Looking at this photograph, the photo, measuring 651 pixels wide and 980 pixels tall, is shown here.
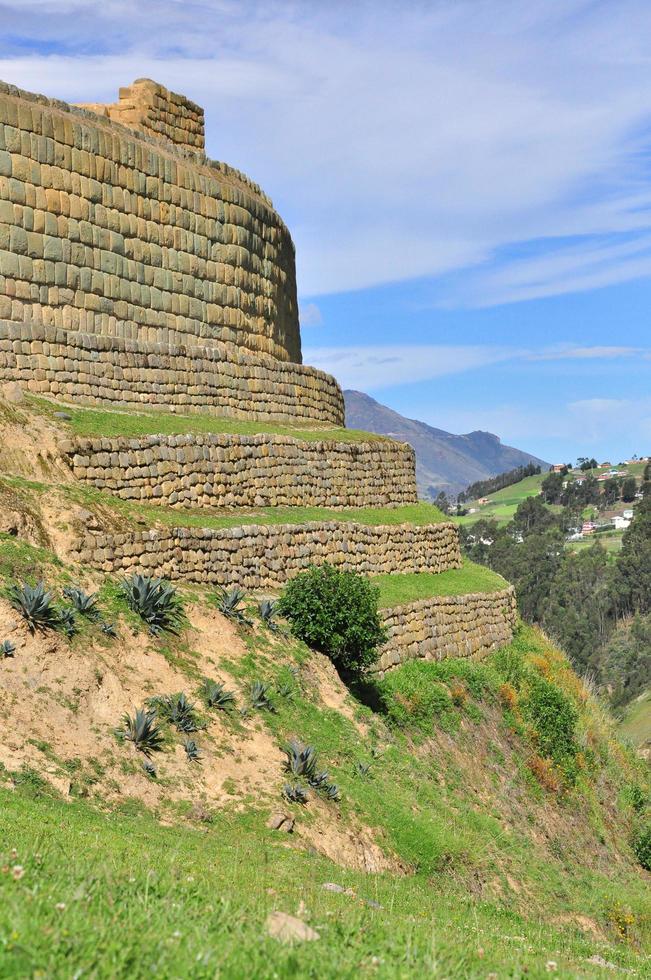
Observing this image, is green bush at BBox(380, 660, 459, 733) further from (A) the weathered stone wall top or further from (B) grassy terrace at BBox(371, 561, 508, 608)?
(A) the weathered stone wall top

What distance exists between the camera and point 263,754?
45.9 feet

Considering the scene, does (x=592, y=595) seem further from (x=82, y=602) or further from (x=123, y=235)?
(x=82, y=602)

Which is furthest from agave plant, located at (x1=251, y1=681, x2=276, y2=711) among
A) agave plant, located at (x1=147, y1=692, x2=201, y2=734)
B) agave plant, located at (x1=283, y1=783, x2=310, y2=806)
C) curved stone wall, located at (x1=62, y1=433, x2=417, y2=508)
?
curved stone wall, located at (x1=62, y1=433, x2=417, y2=508)

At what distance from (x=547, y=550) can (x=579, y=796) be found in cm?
9159

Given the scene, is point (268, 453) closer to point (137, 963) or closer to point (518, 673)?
point (518, 673)

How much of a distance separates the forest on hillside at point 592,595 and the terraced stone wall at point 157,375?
53.5 m

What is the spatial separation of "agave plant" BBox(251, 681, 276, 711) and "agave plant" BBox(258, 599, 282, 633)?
2085 millimetres

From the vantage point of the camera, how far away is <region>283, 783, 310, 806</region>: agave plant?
13.2 meters

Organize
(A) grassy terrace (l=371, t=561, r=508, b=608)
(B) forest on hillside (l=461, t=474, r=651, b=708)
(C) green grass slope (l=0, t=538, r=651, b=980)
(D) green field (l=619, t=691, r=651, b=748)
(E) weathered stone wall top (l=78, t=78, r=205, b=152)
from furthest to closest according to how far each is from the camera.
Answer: (B) forest on hillside (l=461, t=474, r=651, b=708), (D) green field (l=619, t=691, r=651, b=748), (E) weathered stone wall top (l=78, t=78, r=205, b=152), (A) grassy terrace (l=371, t=561, r=508, b=608), (C) green grass slope (l=0, t=538, r=651, b=980)

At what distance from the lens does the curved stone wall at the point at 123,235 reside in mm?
19781

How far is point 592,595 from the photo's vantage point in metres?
103

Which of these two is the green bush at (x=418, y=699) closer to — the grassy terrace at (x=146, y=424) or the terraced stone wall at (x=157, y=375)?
the grassy terrace at (x=146, y=424)

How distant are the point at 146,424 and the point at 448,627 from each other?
818 centimetres

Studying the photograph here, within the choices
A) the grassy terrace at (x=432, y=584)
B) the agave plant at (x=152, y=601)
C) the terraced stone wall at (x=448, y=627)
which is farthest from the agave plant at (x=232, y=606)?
the grassy terrace at (x=432, y=584)
